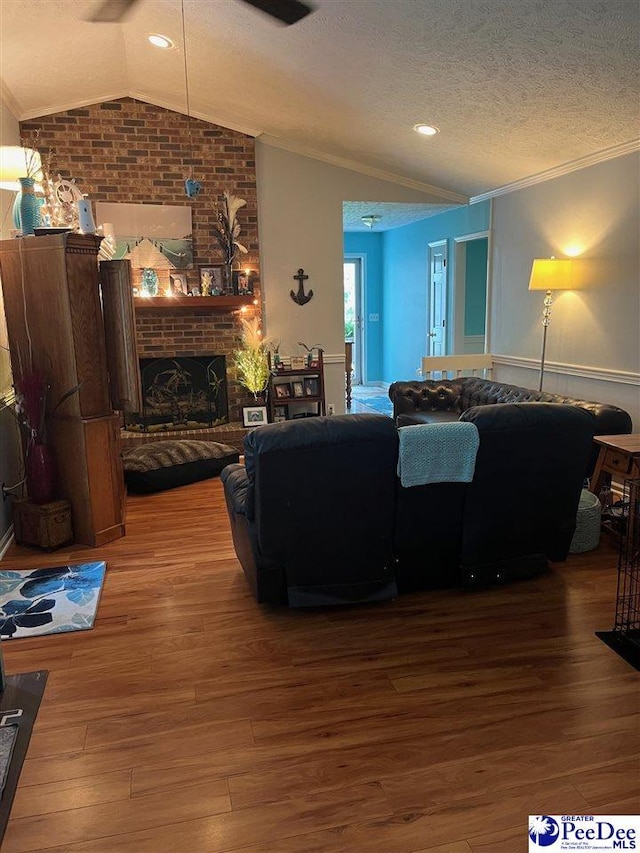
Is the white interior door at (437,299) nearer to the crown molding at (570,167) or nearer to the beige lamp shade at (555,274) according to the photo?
the crown molding at (570,167)

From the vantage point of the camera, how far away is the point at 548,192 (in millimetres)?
5500

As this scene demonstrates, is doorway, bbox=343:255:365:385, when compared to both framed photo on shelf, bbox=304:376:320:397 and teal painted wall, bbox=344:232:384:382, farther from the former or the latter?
framed photo on shelf, bbox=304:376:320:397

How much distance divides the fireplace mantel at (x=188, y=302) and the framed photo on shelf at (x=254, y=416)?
1073mm

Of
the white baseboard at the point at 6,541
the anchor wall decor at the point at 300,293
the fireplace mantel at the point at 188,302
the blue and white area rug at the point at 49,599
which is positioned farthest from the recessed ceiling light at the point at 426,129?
the white baseboard at the point at 6,541

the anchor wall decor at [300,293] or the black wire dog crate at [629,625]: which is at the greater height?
the anchor wall decor at [300,293]

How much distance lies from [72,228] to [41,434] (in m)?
1.30

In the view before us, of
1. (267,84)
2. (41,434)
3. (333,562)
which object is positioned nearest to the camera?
(333,562)

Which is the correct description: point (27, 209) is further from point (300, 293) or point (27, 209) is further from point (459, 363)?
point (459, 363)

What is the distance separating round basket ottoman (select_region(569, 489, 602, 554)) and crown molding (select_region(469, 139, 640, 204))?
8.67 ft

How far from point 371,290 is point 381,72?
6.27m

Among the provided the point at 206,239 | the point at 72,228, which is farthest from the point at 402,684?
the point at 206,239

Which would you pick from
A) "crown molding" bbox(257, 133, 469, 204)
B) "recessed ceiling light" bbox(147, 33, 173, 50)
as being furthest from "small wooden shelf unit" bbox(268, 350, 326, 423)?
"recessed ceiling light" bbox(147, 33, 173, 50)

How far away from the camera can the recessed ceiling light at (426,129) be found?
5053mm

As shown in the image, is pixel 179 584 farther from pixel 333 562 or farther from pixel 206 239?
pixel 206 239
